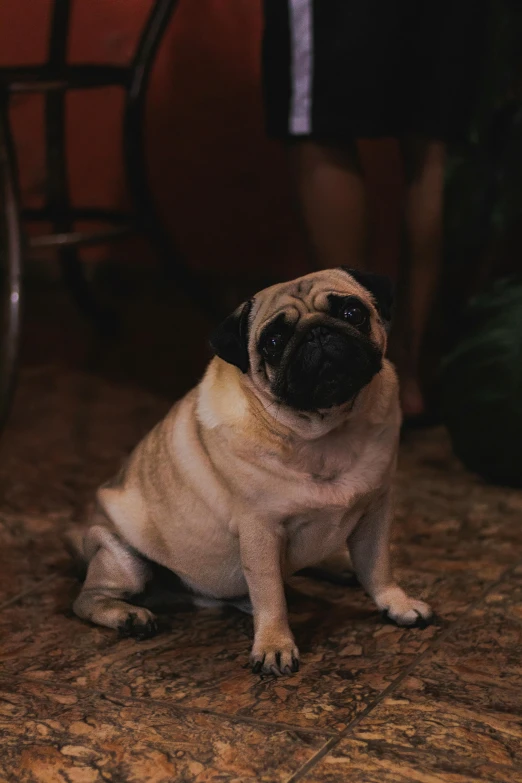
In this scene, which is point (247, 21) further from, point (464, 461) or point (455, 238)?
point (464, 461)

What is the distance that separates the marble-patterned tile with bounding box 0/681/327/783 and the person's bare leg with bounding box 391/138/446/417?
1091 millimetres

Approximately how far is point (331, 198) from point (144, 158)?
85 cm

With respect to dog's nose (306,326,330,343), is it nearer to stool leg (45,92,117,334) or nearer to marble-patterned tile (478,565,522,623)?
marble-patterned tile (478,565,522,623)

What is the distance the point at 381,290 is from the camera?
1.31 meters

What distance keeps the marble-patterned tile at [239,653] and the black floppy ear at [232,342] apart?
37cm

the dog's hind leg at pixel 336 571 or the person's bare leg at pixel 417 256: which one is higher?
the person's bare leg at pixel 417 256

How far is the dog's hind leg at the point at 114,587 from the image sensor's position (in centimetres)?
139

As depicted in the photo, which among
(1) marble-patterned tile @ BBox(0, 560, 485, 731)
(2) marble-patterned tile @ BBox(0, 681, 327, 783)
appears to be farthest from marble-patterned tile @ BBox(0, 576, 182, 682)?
(2) marble-patterned tile @ BBox(0, 681, 327, 783)

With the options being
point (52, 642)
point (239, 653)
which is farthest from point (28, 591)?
point (239, 653)

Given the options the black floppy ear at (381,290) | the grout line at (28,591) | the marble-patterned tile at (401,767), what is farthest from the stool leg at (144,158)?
the marble-patterned tile at (401,767)

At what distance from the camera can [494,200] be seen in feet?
8.13

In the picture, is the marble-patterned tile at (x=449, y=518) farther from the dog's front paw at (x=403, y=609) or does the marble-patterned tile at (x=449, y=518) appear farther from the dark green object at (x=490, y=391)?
the dog's front paw at (x=403, y=609)

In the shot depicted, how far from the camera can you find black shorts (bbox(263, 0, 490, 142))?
1.83 meters

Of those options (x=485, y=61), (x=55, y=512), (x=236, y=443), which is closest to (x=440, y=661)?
Result: (x=236, y=443)
